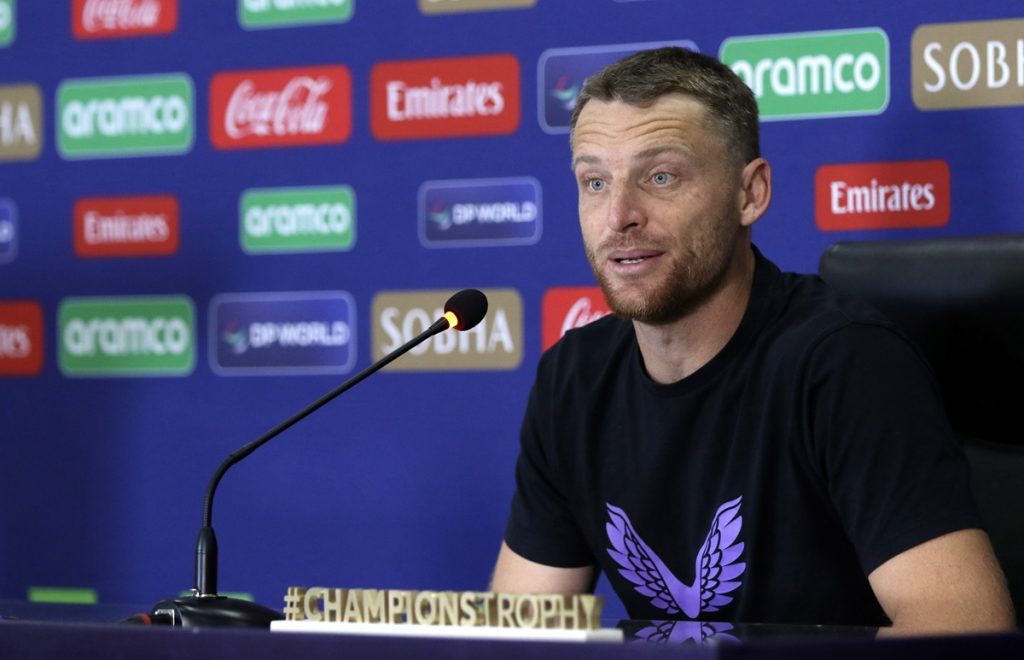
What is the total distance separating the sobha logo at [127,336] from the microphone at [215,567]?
1127 mm

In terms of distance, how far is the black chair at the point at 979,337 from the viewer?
1.45 meters

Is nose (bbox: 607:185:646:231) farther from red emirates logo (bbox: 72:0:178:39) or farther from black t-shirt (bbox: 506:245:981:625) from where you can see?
red emirates logo (bbox: 72:0:178:39)

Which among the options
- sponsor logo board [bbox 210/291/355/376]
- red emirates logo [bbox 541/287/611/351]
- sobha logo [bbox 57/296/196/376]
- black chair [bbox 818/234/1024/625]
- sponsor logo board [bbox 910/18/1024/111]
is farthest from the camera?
sobha logo [bbox 57/296/196/376]

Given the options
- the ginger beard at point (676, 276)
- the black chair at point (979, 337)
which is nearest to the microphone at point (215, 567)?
the ginger beard at point (676, 276)

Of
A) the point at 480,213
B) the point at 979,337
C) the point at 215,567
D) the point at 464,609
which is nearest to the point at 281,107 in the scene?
the point at 480,213

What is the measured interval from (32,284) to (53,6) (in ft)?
1.70

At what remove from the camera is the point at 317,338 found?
2396 mm

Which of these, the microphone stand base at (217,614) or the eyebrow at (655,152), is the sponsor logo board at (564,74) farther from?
the microphone stand base at (217,614)

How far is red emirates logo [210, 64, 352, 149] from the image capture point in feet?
7.90

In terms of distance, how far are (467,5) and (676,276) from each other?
989 mm

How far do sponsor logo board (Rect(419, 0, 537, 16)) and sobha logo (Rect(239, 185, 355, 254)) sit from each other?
33cm

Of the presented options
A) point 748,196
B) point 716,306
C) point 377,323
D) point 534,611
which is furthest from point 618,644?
point 377,323

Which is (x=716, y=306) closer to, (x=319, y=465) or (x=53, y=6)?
(x=319, y=465)

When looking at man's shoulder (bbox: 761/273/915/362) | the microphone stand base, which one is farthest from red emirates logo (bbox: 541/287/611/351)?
the microphone stand base
